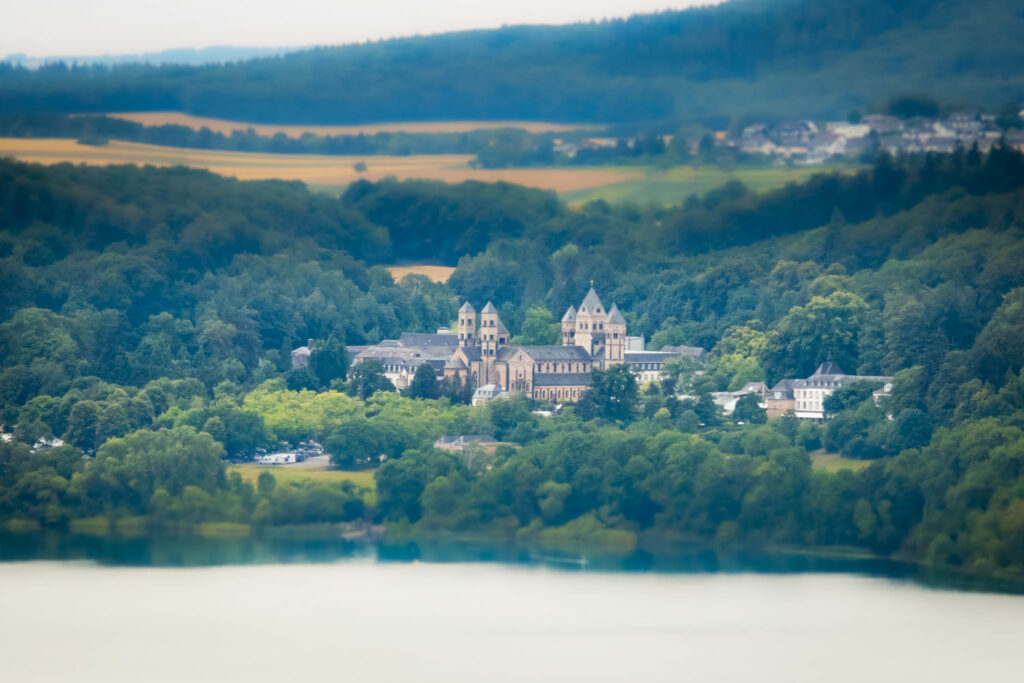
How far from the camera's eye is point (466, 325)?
65875 mm

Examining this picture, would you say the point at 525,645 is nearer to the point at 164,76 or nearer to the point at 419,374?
the point at 419,374

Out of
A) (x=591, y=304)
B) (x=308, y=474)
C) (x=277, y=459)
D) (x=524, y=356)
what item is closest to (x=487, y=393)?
(x=524, y=356)

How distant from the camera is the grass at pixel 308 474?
54156 mm

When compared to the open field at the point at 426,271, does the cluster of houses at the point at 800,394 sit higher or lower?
higher

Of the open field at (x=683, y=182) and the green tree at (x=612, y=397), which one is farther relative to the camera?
the open field at (x=683, y=182)

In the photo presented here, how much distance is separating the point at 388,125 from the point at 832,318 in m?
16.0

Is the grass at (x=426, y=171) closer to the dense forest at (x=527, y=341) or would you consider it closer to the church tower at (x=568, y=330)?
the dense forest at (x=527, y=341)

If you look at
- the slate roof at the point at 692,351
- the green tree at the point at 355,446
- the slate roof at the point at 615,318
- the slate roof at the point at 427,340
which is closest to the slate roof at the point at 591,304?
the slate roof at the point at 615,318

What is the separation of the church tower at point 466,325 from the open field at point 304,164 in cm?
861

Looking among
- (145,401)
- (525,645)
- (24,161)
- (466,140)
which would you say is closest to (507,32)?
(466,140)

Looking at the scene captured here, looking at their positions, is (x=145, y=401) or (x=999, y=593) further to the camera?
(x=145, y=401)

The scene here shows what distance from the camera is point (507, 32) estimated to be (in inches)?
2950

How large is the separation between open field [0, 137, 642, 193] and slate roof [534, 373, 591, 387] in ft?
33.6

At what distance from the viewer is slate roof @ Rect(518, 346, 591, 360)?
210 feet
